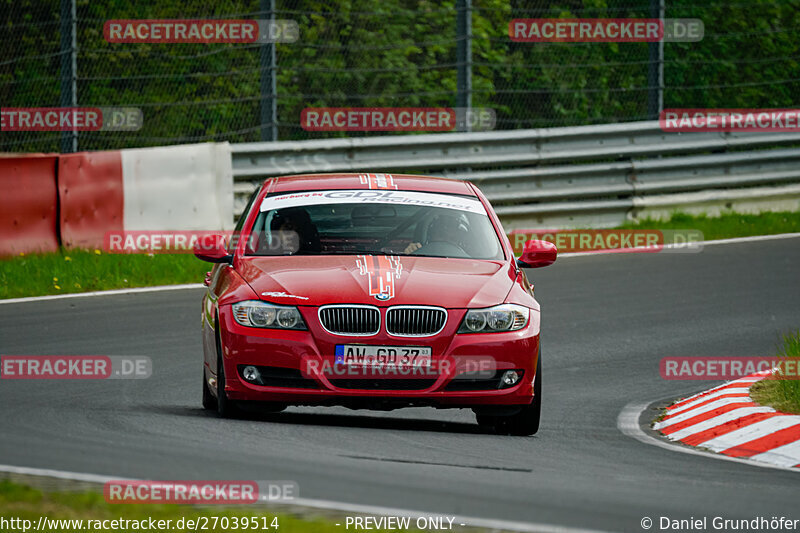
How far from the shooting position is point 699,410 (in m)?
9.77

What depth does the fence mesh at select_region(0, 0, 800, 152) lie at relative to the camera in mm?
18656

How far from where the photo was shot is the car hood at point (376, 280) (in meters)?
8.41

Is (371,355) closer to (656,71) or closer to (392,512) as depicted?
(392,512)

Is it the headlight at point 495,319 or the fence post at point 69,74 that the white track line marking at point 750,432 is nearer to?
the headlight at point 495,319

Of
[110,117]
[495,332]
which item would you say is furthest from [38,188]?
[495,332]

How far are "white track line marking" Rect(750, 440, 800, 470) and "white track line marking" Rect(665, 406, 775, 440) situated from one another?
2.59 ft

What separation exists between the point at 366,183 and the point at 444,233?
0.73m

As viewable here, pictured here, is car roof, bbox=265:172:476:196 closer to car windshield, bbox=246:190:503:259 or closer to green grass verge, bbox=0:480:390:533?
car windshield, bbox=246:190:503:259

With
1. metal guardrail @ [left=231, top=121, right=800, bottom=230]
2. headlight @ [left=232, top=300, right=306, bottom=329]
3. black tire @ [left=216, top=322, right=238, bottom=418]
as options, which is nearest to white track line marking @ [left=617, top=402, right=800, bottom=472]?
headlight @ [left=232, top=300, right=306, bottom=329]

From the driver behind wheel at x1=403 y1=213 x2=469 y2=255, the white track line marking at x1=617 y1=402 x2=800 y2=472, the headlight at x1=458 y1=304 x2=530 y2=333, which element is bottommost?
the white track line marking at x1=617 y1=402 x2=800 y2=472

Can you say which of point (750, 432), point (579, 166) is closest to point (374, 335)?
point (750, 432)

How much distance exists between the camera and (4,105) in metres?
19.5

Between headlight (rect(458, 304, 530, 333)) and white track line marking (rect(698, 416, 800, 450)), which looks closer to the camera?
headlight (rect(458, 304, 530, 333))

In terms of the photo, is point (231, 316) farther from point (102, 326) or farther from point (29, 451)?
point (102, 326)
